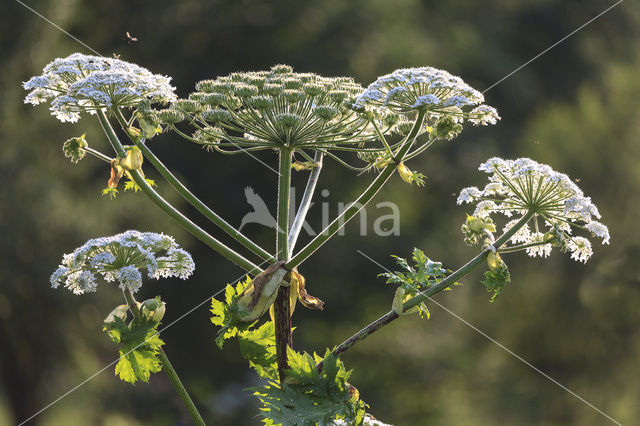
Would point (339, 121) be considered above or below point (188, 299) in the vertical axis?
below

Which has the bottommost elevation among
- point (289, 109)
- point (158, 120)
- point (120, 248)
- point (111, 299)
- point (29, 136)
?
point (120, 248)

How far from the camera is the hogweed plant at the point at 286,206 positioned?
134 inches

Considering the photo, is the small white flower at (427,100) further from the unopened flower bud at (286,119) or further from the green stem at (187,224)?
the green stem at (187,224)

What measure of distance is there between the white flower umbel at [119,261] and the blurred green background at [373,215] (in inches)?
334

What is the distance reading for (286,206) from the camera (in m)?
3.73

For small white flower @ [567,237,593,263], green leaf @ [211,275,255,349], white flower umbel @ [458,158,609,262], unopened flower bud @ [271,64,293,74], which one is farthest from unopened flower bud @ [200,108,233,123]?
small white flower @ [567,237,593,263]

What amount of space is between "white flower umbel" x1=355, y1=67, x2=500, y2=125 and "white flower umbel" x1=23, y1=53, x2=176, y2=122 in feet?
3.60

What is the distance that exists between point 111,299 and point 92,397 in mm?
2865

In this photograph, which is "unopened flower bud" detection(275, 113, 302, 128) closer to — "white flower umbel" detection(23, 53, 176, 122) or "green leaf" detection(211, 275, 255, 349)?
"white flower umbel" detection(23, 53, 176, 122)

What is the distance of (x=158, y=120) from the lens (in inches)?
147

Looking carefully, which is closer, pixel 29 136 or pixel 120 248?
pixel 120 248

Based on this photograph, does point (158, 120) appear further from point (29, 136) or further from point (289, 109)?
point (29, 136)

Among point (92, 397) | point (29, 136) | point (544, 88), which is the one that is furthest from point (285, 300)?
point (544, 88)

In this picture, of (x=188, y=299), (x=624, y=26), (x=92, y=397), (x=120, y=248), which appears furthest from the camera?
A: (x=624, y=26)
